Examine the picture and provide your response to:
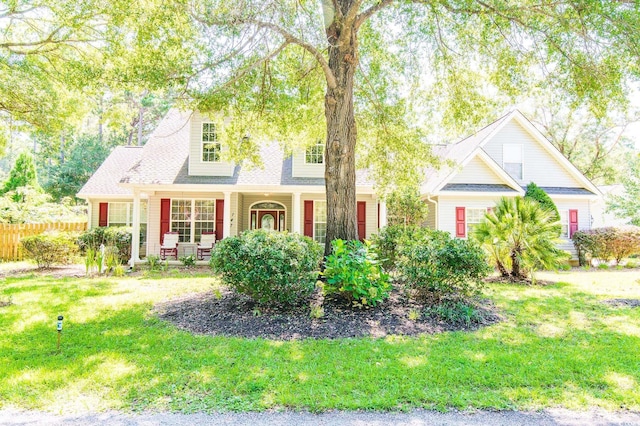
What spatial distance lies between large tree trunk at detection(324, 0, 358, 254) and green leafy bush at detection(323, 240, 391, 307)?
138 centimetres

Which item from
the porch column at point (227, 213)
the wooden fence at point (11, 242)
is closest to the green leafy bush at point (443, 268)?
the porch column at point (227, 213)

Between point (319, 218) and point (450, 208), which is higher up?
point (450, 208)

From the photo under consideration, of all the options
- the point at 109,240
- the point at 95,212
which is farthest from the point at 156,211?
the point at 95,212

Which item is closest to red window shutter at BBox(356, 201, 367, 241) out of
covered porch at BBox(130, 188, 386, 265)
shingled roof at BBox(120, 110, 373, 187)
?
covered porch at BBox(130, 188, 386, 265)

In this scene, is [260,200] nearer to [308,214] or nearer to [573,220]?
[308,214]

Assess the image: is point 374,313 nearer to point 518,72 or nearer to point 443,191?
point 518,72

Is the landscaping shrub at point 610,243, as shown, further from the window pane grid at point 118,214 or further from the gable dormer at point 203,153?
the window pane grid at point 118,214

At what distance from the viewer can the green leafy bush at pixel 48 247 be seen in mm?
12312

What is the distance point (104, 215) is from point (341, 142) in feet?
41.4

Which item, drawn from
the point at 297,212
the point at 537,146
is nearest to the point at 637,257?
the point at 537,146

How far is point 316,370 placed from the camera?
419cm

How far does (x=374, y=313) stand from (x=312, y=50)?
17.6 ft

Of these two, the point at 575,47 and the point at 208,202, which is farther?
the point at 208,202

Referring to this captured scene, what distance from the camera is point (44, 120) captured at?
11.0 metres
